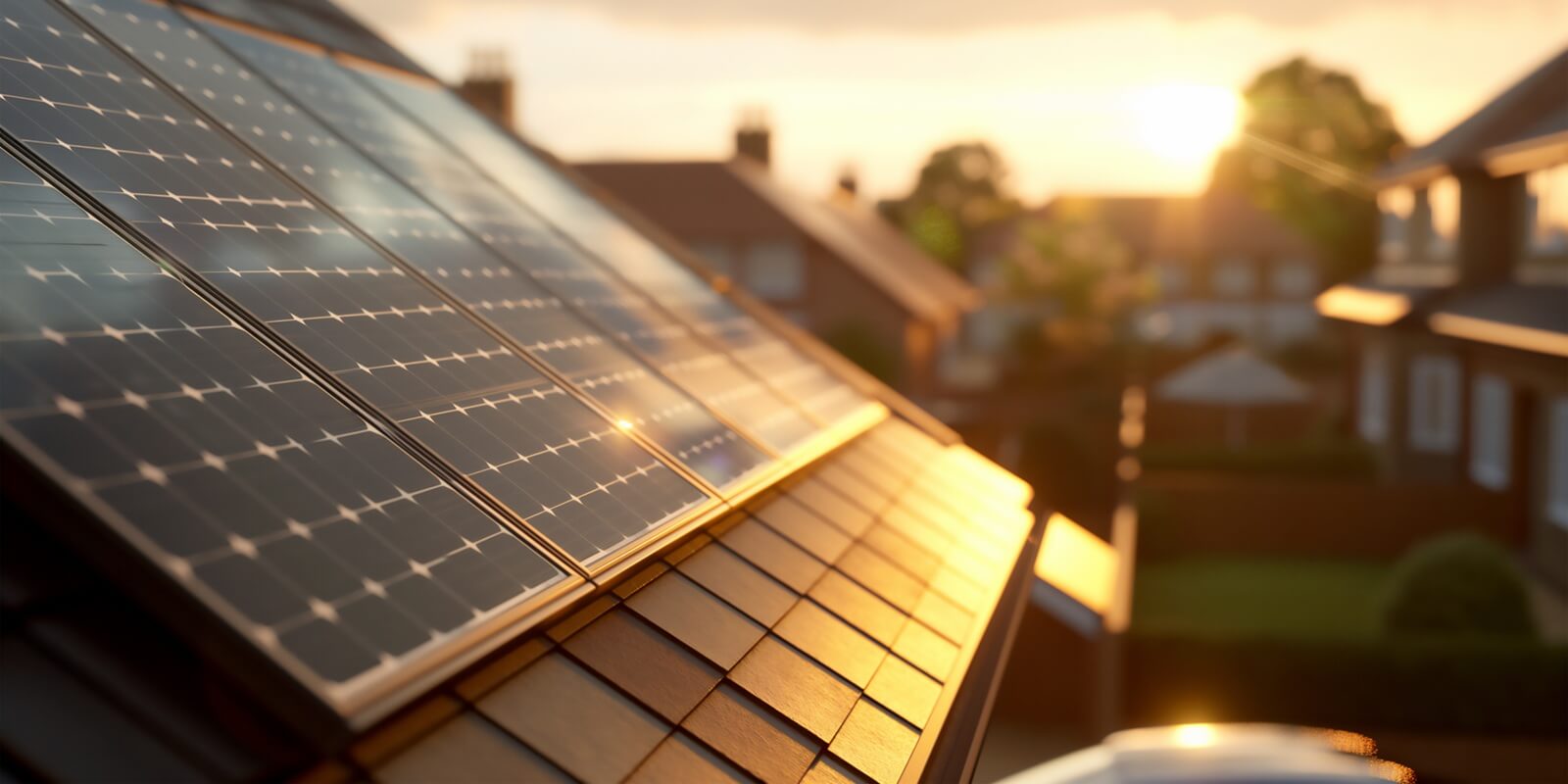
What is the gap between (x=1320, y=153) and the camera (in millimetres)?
69000

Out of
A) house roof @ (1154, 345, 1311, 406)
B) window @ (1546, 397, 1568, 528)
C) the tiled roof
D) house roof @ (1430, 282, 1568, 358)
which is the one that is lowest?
house roof @ (1154, 345, 1311, 406)

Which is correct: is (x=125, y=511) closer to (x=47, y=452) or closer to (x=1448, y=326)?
(x=47, y=452)

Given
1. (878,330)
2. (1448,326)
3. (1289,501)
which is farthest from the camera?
(878,330)

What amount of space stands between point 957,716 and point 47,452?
5.02 metres

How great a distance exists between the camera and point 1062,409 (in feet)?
186

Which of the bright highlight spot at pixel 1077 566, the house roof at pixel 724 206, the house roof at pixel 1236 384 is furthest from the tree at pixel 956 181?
the bright highlight spot at pixel 1077 566

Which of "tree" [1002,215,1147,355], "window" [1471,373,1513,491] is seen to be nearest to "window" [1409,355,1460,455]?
"window" [1471,373,1513,491]

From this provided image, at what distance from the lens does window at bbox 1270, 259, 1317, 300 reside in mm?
102438

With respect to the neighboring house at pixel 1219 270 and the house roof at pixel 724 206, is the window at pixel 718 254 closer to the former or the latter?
the house roof at pixel 724 206

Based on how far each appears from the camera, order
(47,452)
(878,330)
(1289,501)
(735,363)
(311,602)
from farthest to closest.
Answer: (878,330), (1289,501), (735,363), (311,602), (47,452)

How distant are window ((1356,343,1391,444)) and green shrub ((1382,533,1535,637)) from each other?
21.6 metres

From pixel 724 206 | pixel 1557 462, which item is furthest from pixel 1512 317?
pixel 724 206

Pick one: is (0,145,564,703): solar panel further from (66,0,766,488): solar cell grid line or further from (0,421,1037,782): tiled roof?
(66,0,766,488): solar cell grid line

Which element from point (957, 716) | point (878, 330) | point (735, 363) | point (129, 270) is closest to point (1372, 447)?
point (878, 330)
